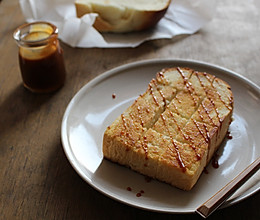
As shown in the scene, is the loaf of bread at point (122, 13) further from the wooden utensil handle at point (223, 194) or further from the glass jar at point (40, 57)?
the wooden utensil handle at point (223, 194)

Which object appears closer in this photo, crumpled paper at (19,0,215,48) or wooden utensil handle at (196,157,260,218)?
wooden utensil handle at (196,157,260,218)

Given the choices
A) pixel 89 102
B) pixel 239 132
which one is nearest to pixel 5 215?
pixel 89 102

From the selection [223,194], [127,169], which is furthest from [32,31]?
[223,194]

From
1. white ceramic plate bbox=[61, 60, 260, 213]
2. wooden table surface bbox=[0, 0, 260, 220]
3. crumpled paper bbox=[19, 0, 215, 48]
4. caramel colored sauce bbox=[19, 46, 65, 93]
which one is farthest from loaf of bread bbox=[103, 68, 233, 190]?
crumpled paper bbox=[19, 0, 215, 48]

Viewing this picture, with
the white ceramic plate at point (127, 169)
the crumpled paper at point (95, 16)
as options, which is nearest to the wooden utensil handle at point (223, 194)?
the white ceramic plate at point (127, 169)

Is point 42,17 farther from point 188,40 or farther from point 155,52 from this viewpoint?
point 188,40

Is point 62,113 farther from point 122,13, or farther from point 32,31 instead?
point 122,13

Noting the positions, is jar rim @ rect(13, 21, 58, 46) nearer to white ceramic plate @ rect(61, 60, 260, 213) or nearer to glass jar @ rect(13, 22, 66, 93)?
glass jar @ rect(13, 22, 66, 93)
